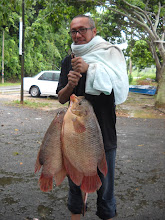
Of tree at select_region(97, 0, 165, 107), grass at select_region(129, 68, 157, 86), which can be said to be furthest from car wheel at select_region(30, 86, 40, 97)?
grass at select_region(129, 68, 157, 86)

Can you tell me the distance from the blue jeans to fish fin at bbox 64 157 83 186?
1.24ft

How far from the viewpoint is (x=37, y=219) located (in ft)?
10.4

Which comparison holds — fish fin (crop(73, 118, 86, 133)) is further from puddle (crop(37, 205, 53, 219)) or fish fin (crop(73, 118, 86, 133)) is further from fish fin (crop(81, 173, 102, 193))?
puddle (crop(37, 205, 53, 219))

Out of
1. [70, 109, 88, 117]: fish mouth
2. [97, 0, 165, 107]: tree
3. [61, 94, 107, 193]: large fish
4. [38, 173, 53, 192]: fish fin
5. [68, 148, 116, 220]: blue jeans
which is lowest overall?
[68, 148, 116, 220]: blue jeans

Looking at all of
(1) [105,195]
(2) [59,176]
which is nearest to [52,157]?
(2) [59,176]

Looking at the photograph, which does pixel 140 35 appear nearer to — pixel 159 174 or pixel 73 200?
pixel 159 174

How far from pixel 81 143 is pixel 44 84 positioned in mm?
14708

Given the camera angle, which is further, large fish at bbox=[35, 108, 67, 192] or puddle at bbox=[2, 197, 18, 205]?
puddle at bbox=[2, 197, 18, 205]

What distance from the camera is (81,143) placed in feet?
6.21

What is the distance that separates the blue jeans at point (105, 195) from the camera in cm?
228

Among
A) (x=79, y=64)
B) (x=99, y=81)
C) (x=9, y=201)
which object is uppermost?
(x=79, y=64)

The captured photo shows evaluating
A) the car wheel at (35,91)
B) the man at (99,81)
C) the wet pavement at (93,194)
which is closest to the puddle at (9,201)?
the wet pavement at (93,194)

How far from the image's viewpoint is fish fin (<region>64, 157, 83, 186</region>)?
1.92m

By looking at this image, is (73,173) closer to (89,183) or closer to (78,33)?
(89,183)
